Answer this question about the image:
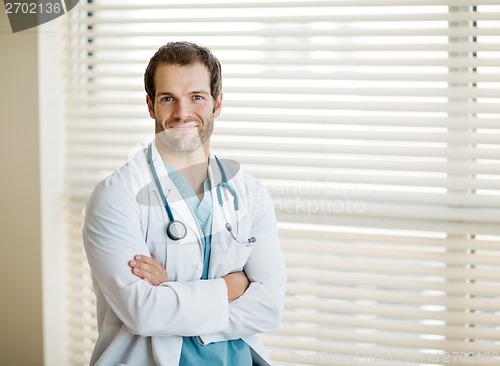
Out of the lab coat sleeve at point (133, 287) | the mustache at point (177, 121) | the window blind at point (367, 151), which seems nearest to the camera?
the lab coat sleeve at point (133, 287)

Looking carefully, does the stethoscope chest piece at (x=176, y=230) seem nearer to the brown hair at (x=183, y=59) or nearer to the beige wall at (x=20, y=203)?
the brown hair at (x=183, y=59)

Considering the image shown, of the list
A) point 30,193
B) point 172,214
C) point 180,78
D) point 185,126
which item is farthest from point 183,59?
point 30,193

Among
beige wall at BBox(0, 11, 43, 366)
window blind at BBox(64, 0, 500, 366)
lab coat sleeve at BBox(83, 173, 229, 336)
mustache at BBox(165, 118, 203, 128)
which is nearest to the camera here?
lab coat sleeve at BBox(83, 173, 229, 336)

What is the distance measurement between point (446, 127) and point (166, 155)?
0.76 meters

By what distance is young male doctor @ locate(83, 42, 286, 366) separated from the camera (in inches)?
52.7

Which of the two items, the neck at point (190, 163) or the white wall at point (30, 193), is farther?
the white wall at point (30, 193)

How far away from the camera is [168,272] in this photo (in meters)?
1.41

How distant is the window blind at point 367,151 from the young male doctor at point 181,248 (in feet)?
0.79

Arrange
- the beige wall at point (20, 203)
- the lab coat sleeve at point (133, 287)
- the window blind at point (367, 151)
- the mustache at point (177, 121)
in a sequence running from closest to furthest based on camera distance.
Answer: the lab coat sleeve at point (133, 287) < the mustache at point (177, 121) < the window blind at point (367, 151) < the beige wall at point (20, 203)

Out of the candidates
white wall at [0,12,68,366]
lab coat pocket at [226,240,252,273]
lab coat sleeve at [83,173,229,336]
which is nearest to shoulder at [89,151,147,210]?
lab coat sleeve at [83,173,229,336]

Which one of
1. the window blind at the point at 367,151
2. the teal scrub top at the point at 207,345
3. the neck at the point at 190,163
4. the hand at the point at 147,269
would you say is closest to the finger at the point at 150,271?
the hand at the point at 147,269

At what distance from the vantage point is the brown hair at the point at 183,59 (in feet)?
4.66

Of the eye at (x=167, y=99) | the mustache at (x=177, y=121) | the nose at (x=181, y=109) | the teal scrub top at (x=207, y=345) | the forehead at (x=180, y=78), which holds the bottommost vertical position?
the teal scrub top at (x=207, y=345)

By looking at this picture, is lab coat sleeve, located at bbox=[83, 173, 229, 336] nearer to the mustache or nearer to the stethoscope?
the stethoscope
